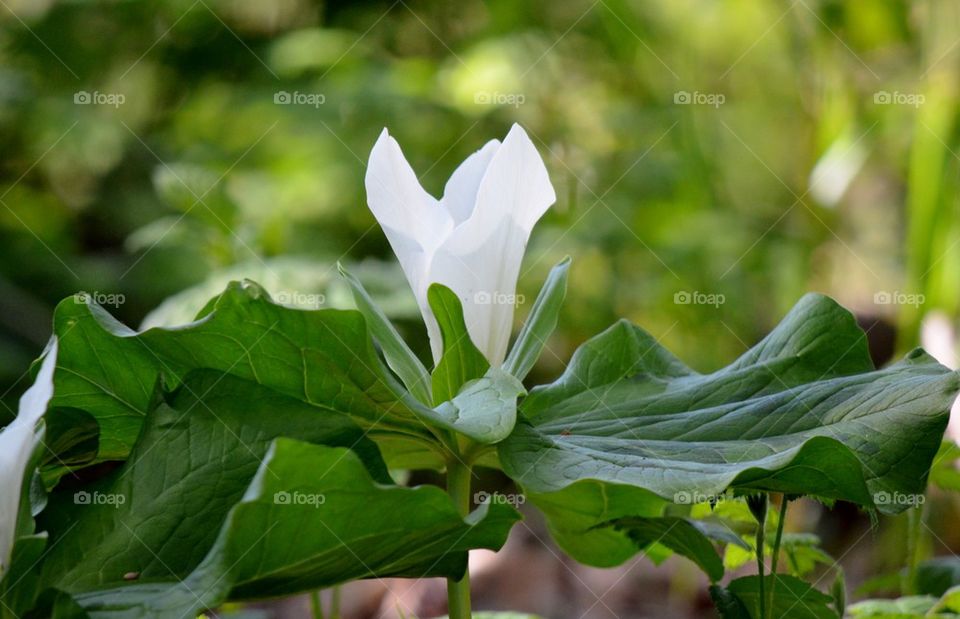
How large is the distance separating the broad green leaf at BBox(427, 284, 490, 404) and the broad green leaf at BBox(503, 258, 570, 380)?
51 millimetres

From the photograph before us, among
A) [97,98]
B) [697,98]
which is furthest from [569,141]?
[97,98]

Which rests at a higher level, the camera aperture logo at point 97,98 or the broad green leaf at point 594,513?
the camera aperture logo at point 97,98

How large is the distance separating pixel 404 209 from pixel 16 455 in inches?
10.2

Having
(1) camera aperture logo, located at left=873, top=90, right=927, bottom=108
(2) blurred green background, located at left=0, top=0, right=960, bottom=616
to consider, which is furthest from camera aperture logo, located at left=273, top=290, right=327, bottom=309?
(1) camera aperture logo, located at left=873, top=90, right=927, bottom=108

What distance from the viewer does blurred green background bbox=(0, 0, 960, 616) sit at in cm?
215

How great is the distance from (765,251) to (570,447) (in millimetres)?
1895

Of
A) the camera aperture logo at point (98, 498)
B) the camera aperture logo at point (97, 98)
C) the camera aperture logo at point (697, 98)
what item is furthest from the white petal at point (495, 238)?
the camera aperture logo at point (97, 98)

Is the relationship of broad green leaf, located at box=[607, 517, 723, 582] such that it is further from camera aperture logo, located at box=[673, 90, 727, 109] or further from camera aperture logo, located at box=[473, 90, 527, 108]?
camera aperture logo, located at box=[673, 90, 727, 109]

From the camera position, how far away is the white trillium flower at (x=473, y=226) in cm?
59

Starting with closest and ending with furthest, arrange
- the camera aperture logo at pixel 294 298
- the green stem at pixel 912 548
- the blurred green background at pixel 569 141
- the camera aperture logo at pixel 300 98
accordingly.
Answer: the green stem at pixel 912 548
the camera aperture logo at pixel 294 298
the blurred green background at pixel 569 141
the camera aperture logo at pixel 300 98

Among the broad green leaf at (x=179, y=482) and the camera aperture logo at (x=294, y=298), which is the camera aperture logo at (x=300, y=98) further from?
the broad green leaf at (x=179, y=482)

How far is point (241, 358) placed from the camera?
52cm

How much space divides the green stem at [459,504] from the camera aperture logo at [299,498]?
0.39ft

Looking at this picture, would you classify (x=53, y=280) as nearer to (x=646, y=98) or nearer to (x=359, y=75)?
(x=359, y=75)
